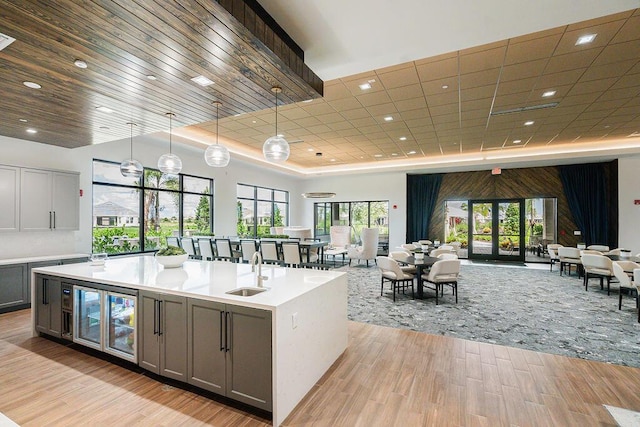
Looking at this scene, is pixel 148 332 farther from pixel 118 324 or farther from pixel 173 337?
pixel 118 324

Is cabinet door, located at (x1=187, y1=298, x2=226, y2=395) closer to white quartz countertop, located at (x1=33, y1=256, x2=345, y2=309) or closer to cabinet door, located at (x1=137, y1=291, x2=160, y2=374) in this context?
white quartz countertop, located at (x1=33, y1=256, x2=345, y2=309)

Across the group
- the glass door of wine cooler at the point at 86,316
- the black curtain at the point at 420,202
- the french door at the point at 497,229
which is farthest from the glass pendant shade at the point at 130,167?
the french door at the point at 497,229

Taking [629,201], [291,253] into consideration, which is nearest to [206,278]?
[291,253]

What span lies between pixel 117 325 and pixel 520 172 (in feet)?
40.3

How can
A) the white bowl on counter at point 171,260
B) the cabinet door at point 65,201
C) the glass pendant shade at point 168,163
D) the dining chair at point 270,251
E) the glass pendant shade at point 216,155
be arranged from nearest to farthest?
1. the white bowl on counter at point 171,260
2. the glass pendant shade at point 216,155
3. the glass pendant shade at point 168,163
4. the cabinet door at point 65,201
5. the dining chair at point 270,251

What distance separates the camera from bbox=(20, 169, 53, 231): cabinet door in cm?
513

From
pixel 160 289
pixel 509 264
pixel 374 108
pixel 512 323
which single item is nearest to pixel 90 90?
pixel 160 289

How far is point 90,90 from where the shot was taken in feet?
10.6

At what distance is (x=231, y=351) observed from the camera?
240cm

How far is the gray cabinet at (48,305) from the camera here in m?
3.57

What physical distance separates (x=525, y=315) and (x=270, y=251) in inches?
188

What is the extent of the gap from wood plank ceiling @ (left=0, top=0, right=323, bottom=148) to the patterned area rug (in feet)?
12.1

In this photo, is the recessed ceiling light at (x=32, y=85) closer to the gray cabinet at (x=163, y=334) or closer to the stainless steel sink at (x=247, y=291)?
the gray cabinet at (x=163, y=334)

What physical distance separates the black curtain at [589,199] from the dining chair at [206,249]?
1145 cm
